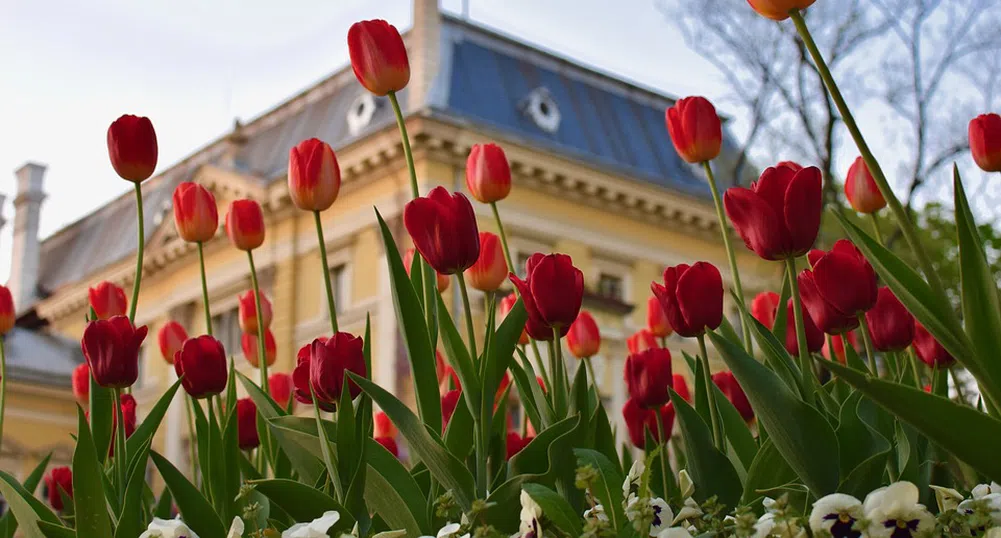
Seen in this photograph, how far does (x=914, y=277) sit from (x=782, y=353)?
253mm

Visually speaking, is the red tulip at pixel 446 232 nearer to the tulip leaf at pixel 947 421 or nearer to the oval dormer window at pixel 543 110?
the tulip leaf at pixel 947 421

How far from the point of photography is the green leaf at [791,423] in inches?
49.9

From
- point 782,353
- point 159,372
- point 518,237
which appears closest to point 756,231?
point 782,353

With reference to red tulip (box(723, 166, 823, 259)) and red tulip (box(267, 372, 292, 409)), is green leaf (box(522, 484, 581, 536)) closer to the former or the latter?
red tulip (box(723, 166, 823, 259))

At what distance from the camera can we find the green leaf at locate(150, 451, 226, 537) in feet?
5.13

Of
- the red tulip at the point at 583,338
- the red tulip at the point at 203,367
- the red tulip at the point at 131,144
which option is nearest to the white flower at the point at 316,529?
the red tulip at the point at 203,367

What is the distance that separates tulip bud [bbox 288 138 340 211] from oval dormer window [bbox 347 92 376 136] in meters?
16.0

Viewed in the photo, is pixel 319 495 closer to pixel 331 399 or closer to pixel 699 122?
pixel 331 399

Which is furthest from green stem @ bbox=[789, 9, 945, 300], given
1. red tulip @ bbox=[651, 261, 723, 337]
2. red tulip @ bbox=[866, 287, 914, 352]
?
red tulip @ bbox=[866, 287, 914, 352]

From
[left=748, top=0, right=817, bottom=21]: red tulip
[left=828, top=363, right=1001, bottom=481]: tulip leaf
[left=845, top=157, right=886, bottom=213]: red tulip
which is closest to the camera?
[left=828, top=363, right=1001, bottom=481]: tulip leaf

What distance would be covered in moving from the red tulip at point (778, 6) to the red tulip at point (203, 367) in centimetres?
94

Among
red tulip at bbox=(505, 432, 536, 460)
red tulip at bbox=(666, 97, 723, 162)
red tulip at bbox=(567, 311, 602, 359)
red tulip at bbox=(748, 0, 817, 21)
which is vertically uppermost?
red tulip at bbox=(666, 97, 723, 162)

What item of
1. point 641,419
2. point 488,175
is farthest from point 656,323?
point 488,175

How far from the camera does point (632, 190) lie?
1797cm
